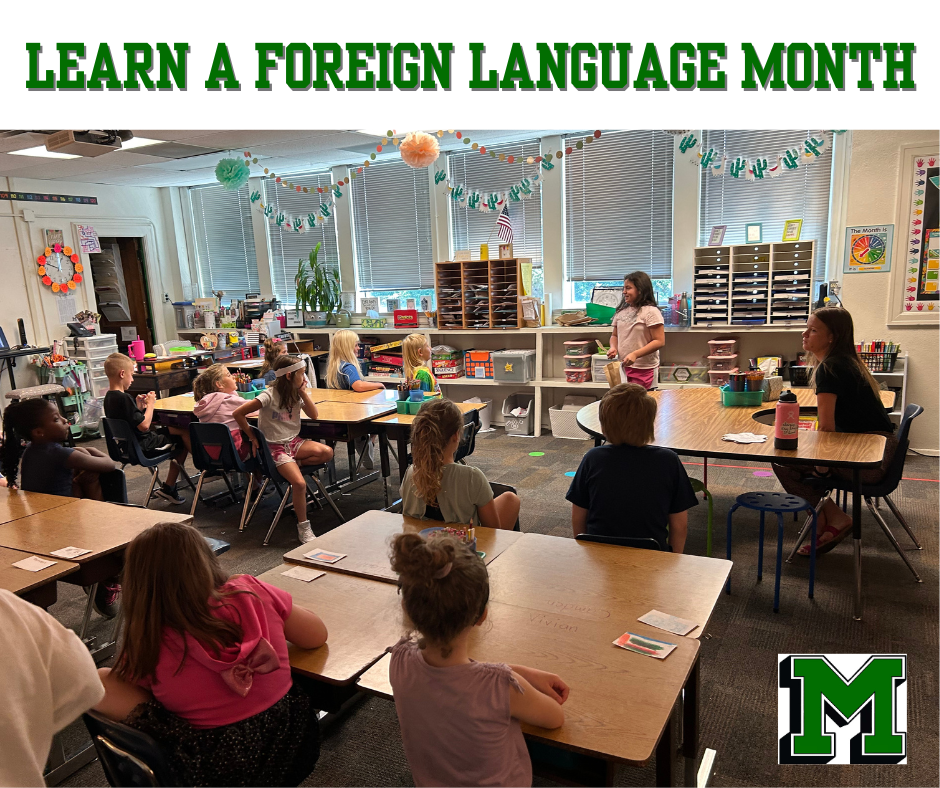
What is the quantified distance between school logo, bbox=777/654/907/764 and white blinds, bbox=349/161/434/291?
588cm

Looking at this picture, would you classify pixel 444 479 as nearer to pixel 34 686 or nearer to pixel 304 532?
pixel 34 686

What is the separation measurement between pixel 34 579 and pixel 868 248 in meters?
5.68

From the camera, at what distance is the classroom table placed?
2.92 metres

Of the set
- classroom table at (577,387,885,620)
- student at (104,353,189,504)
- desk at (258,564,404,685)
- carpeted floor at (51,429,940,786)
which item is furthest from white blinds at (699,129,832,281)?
desk at (258,564,404,685)

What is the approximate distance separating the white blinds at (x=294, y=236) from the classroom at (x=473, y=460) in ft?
0.21

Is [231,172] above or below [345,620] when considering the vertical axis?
above

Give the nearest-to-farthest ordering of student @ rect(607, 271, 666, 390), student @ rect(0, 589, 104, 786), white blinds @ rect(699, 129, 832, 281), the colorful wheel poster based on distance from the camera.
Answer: student @ rect(0, 589, 104, 786) < student @ rect(607, 271, 666, 390) < the colorful wheel poster < white blinds @ rect(699, 129, 832, 281)

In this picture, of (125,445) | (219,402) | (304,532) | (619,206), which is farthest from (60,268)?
(619,206)

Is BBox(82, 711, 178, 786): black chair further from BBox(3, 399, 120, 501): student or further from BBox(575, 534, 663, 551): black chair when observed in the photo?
BBox(3, 399, 120, 501): student

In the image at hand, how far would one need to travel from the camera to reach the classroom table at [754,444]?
2.92 metres

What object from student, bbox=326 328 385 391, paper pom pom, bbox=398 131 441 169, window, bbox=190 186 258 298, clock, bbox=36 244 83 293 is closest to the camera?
paper pom pom, bbox=398 131 441 169

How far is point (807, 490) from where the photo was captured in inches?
141

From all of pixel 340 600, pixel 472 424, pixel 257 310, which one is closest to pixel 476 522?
pixel 340 600

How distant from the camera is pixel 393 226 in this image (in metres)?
7.66
